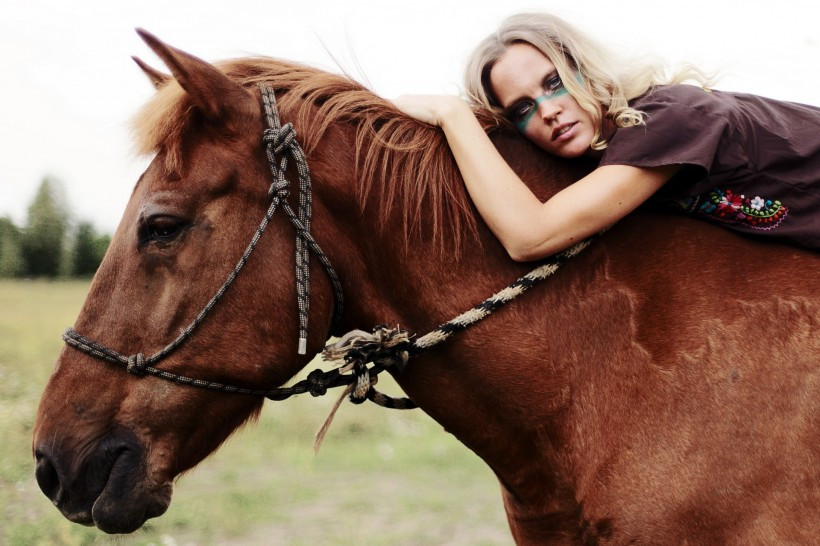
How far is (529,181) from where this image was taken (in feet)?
7.74

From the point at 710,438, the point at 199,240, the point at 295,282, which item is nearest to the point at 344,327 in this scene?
the point at 295,282

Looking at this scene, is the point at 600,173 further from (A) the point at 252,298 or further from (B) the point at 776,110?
(A) the point at 252,298

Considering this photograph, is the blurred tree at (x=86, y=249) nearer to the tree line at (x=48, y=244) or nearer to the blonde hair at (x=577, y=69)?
the tree line at (x=48, y=244)

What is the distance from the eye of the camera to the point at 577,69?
7.98ft

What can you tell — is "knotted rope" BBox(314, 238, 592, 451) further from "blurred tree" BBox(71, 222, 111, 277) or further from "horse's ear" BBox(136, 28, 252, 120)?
"blurred tree" BBox(71, 222, 111, 277)

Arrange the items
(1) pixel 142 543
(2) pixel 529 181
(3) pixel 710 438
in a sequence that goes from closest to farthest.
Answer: (3) pixel 710 438 < (2) pixel 529 181 < (1) pixel 142 543

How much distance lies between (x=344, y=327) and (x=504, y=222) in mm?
607

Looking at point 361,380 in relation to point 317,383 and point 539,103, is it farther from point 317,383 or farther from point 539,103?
point 539,103

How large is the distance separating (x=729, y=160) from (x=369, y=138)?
1077 millimetres

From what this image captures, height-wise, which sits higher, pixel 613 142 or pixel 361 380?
pixel 613 142

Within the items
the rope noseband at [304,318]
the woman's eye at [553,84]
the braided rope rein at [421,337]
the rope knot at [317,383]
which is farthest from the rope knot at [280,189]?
the woman's eye at [553,84]

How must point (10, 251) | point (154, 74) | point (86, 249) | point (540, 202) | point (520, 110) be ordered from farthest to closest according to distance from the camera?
1. point (86, 249)
2. point (10, 251)
3. point (154, 74)
4. point (520, 110)
5. point (540, 202)

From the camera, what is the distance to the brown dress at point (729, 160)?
85.2 inches

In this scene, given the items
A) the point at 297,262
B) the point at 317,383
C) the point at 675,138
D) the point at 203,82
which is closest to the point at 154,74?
the point at 203,82
